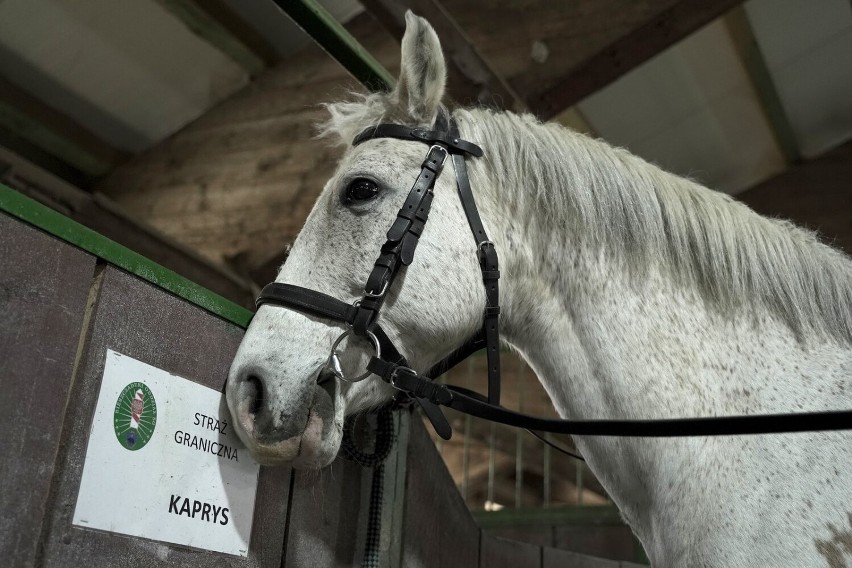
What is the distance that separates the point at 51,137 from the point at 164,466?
11.5 feet

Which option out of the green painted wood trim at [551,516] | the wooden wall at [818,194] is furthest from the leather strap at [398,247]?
the wooden wall at [818,194]

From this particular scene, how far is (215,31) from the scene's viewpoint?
4023mm

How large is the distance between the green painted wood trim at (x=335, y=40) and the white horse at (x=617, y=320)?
1.66ft

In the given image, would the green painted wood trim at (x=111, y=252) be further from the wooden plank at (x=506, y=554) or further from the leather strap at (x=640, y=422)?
the wooden plank at (x=506, y=554)

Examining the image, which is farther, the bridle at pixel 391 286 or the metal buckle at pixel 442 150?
the metal buckle at pixel 442 150

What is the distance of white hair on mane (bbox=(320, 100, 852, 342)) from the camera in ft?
5.27

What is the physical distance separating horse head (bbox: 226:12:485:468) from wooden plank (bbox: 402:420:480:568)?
1.45 ft

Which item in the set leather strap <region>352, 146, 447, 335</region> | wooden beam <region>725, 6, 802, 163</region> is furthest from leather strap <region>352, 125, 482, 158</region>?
wooden beam <region>725, 6, 802, 163</region>

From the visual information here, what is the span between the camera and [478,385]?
5449 millimetres

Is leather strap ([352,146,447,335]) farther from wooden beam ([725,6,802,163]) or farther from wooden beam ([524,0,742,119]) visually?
wooden beam ([725,6,802,163])

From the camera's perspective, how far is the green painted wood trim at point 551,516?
140 inches

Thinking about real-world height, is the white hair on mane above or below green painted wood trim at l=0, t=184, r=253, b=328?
above

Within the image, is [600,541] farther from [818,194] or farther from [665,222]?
[818,194]

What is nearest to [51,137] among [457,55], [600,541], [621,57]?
[457,55]
